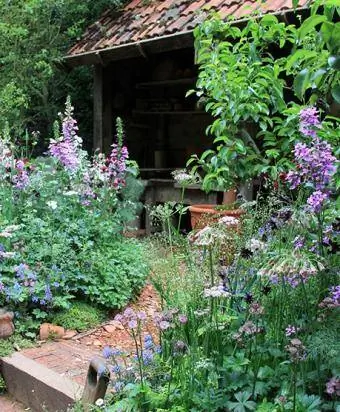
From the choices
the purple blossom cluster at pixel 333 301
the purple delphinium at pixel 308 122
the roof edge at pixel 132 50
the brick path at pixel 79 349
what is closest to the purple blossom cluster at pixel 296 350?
the purple blossom cluster at pixel 333 301

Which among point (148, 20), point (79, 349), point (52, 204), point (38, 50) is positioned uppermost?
point (148, 20)

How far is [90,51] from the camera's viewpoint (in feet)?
22.7

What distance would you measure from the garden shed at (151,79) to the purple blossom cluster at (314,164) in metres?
3.95

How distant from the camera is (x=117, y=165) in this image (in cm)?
441

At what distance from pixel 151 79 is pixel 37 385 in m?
6.65

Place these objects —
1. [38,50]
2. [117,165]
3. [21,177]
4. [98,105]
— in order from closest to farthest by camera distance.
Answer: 1. [21,177]
2. [117,165]
3. [98,105]
4. [38,50]

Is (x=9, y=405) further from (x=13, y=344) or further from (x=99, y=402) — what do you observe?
(x=99, y=402)

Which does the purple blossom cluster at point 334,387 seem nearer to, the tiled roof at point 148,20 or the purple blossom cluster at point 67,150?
the purple blossom cluster at point 67,150

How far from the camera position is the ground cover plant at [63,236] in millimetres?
3555

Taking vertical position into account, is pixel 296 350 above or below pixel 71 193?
below

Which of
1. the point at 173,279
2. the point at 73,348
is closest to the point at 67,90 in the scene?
the point at 73,348

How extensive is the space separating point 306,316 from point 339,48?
111 cm

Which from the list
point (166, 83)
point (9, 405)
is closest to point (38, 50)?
point (166, 83)

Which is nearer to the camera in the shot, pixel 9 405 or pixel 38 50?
pixel 9 405
